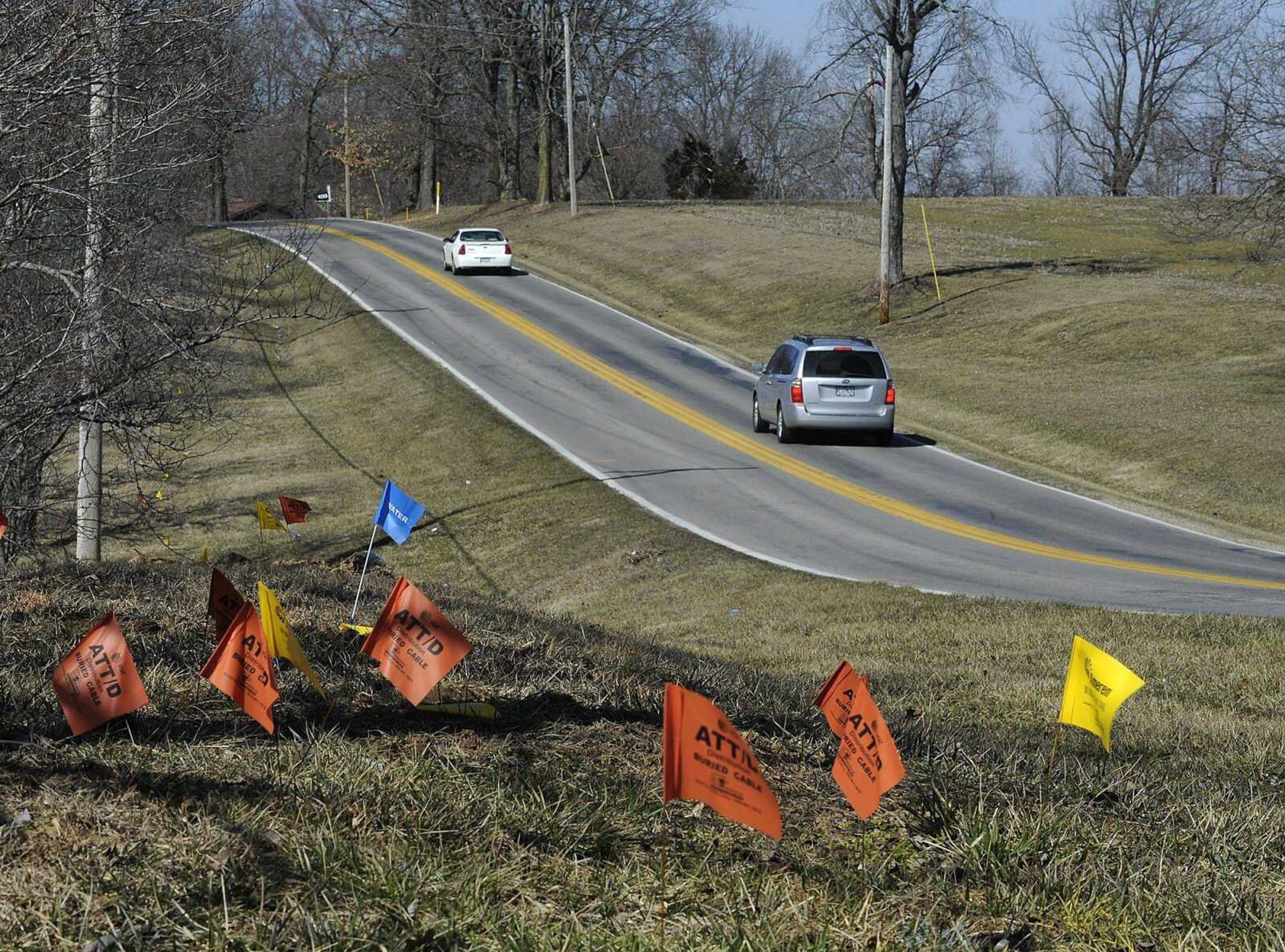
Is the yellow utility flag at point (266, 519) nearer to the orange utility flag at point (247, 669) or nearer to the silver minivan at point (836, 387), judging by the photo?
the orange utility flag at point (247, 669)

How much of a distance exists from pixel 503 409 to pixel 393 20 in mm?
40776

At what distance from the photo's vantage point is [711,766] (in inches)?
130

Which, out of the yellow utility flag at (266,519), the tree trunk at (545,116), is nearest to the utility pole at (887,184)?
the yellow utility flag at (266,519)

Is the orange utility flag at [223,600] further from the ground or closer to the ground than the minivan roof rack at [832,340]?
closer to the ground

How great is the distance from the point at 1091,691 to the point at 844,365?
19313 millimetres

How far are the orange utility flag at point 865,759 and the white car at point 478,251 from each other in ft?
146

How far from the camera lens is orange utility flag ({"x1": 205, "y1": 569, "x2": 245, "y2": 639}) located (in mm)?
5168

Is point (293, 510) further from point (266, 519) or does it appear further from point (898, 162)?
point (898, 162)

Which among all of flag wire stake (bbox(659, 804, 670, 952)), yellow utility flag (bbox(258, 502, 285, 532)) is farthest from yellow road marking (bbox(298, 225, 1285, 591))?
flag wire stake (bbox(659, 804, 670, 952))

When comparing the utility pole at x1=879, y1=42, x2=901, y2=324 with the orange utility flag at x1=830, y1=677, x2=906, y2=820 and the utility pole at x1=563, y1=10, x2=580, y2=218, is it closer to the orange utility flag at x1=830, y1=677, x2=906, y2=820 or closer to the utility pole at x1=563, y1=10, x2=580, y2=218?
the utility pole at x1=563, y1=10, x2=580, y2=218

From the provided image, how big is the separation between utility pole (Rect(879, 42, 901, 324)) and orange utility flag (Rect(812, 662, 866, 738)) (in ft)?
96.3

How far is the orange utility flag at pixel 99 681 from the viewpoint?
4.39m

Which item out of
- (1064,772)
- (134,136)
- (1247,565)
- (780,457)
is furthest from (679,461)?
(1064,772)

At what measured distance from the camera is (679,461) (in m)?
23.3
